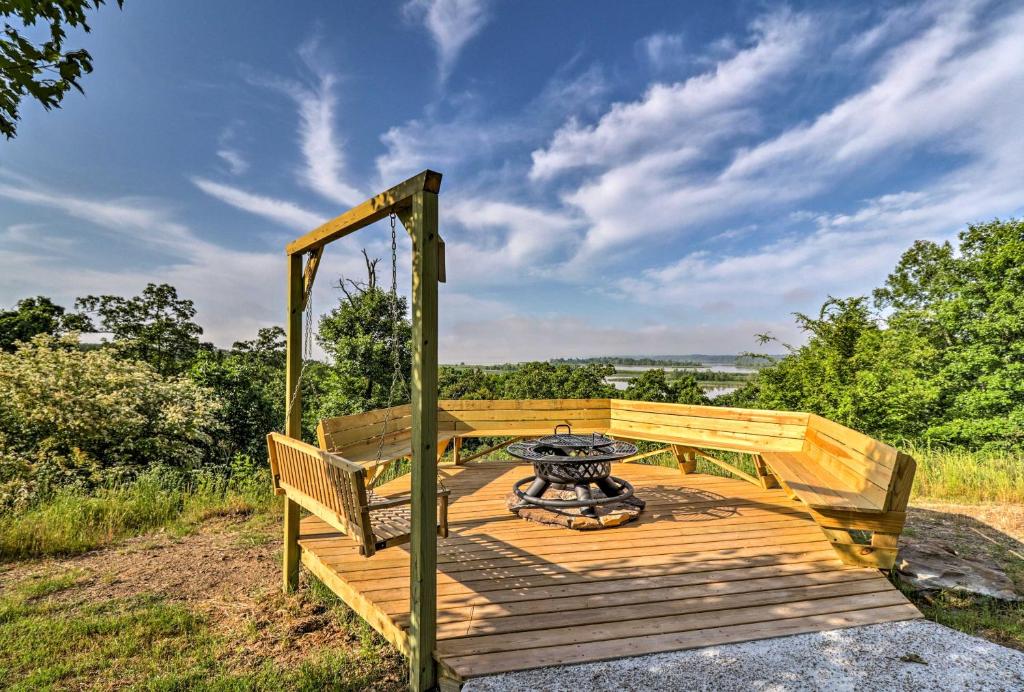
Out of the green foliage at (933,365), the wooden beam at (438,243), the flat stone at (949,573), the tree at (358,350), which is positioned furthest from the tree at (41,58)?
the green foliage at (933,365)

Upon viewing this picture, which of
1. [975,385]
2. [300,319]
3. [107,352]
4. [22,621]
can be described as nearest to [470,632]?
[300,319]

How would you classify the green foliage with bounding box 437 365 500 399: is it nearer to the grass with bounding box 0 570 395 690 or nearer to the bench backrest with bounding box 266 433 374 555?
the bench backrest with bounding box 266 433 374 555

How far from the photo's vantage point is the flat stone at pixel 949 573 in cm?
334

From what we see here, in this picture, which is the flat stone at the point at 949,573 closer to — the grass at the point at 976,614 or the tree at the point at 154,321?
the grass at the point at 976,614

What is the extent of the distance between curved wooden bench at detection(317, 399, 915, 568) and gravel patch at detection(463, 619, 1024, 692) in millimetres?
791

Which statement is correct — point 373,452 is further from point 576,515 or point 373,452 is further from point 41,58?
point 41,58

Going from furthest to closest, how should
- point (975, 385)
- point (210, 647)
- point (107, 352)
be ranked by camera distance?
1. point (975, 385)
2. point (107, 352)
3. point (210, 647)

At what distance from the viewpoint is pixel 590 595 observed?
2982mm

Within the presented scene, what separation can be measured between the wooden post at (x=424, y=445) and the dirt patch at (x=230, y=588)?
47 centimetres

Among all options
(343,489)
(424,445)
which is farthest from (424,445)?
(343,489)

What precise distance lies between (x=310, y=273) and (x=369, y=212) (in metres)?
1.15

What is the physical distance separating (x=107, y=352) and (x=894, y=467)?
1115 cm

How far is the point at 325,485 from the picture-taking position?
298 cm

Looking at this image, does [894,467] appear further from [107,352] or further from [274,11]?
[107,352]
